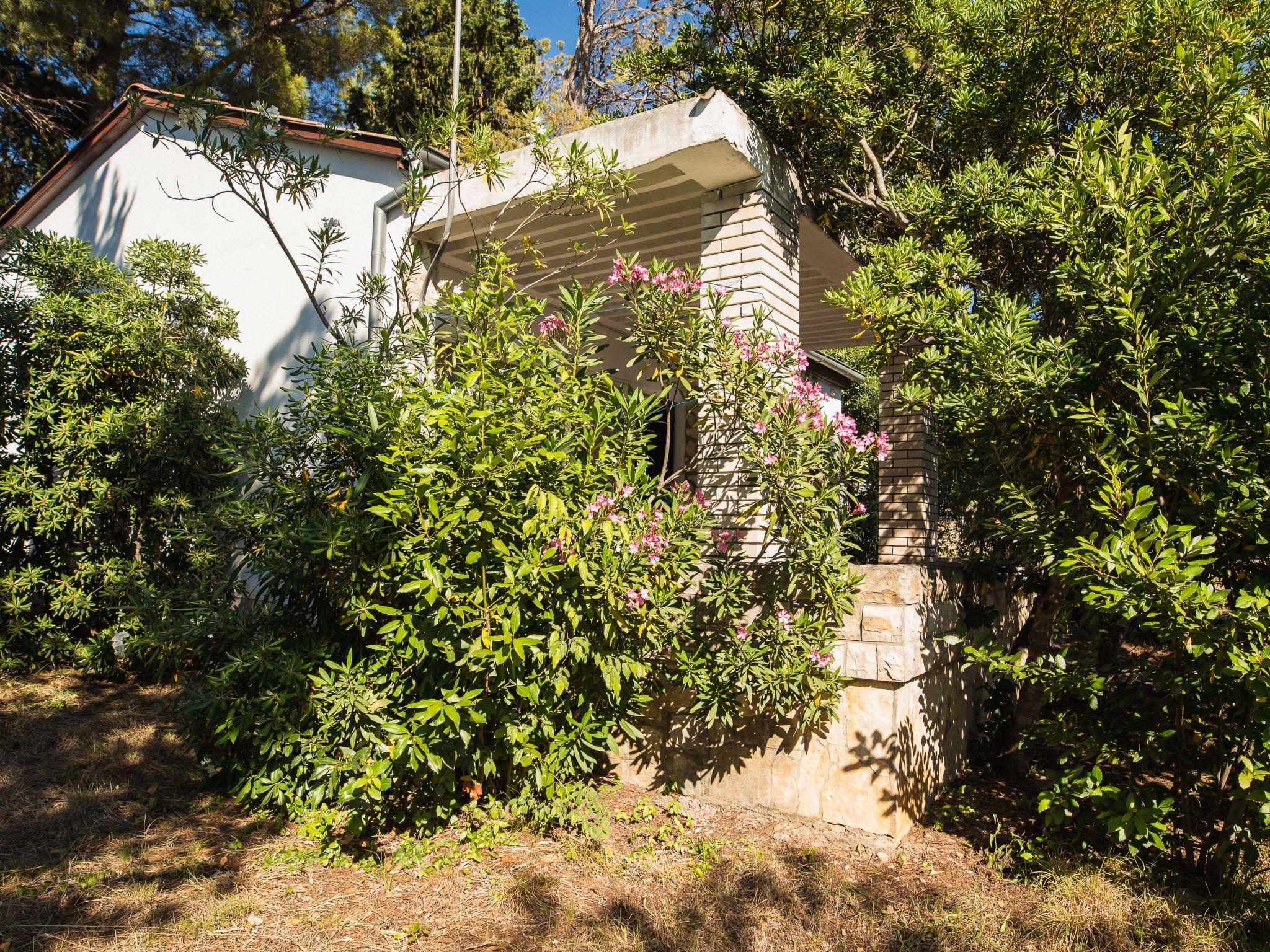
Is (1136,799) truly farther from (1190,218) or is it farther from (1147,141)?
(1147,141)

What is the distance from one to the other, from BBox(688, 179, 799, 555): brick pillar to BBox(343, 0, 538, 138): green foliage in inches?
427

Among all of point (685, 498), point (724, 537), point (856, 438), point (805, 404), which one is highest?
point (805, 404)

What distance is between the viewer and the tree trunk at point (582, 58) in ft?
60.8

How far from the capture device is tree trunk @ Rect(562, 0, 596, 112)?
1855 centimetres

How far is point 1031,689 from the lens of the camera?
15.0ft

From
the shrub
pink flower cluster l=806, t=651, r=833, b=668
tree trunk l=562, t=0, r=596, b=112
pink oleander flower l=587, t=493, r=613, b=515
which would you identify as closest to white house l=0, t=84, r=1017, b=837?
pink flower cluster l=806, t=651, r=833, b=668

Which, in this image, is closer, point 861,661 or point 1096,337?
point 1096,337

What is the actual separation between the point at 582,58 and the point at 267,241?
14.5 metres

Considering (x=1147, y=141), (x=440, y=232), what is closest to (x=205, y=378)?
(x=440, y=232)

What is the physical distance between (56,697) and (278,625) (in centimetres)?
299

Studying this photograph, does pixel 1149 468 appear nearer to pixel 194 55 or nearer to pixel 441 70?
pixel 441 70

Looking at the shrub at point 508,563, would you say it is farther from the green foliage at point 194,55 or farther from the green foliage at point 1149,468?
the green foliage at point 194,55

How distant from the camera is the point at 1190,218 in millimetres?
3072

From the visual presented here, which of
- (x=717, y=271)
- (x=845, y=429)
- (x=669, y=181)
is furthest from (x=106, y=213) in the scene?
(x=845, y=429)
